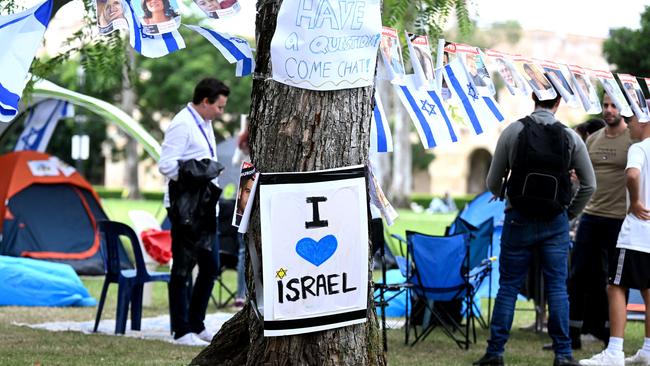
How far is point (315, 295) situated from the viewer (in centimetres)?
455

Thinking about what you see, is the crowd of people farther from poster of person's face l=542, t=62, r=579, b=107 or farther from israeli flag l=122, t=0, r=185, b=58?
israeli flag l=122, t=0, r=185, b=58

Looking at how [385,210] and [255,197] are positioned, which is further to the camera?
[385,210]

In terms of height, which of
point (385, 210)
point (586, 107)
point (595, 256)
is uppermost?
point (586, 107)

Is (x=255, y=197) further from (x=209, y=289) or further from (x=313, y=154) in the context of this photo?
(x=209, y=289)

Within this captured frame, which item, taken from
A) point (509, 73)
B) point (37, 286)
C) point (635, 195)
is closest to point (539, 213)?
point (635, 195)

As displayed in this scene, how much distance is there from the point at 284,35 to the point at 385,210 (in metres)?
1.07

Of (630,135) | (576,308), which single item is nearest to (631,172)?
(630,135)

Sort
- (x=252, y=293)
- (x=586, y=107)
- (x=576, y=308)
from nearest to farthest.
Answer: (x=252, y=293), (x=586, y=107), (x=576, y=308)

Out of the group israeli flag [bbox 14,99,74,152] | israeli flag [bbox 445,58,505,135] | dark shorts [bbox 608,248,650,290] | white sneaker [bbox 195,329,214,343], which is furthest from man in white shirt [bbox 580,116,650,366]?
israeli flag [bbox 14,99,74,152]

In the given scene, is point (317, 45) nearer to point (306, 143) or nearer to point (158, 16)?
point (306, 143)

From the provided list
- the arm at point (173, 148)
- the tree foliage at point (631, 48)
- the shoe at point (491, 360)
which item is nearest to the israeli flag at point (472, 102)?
the shoe at point (491, 360)

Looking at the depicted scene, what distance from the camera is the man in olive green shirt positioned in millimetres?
7523

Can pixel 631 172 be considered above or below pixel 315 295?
above

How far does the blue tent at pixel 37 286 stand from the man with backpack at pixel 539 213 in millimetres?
4670
